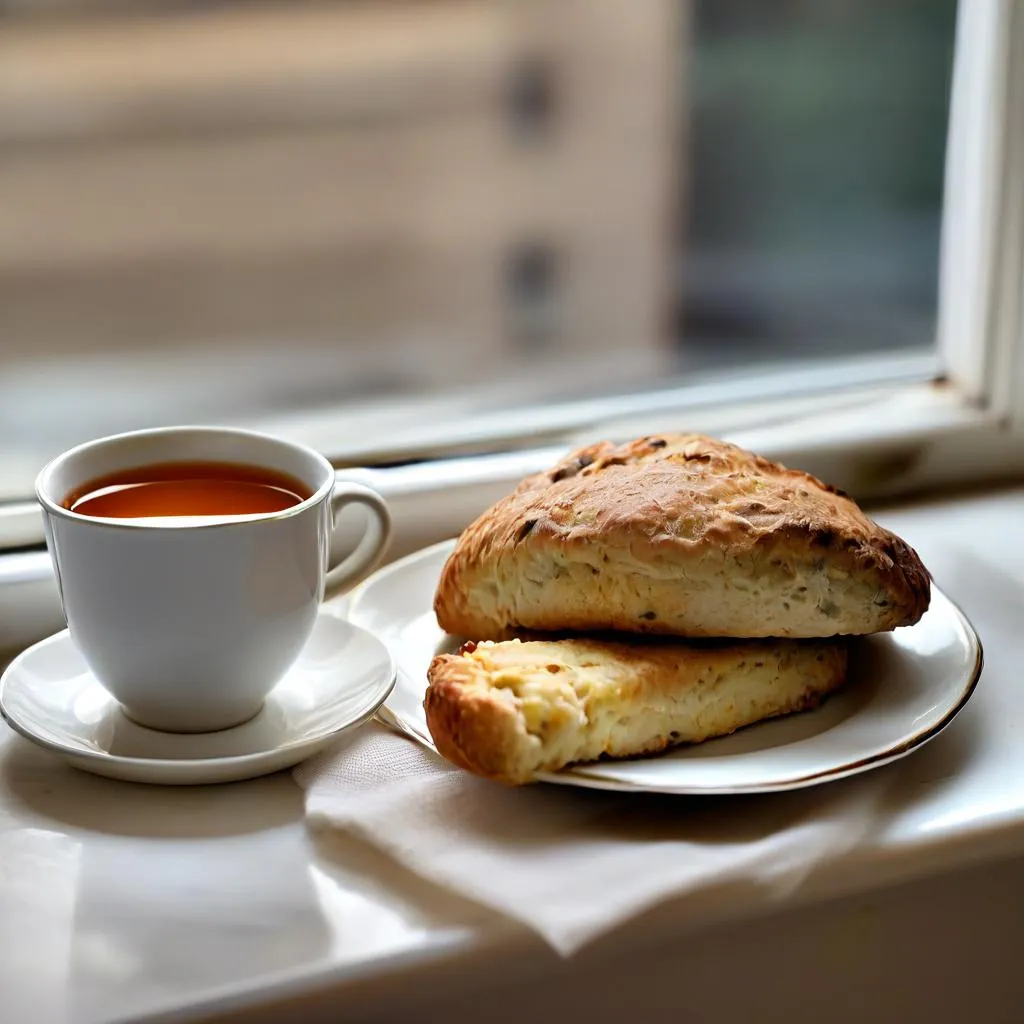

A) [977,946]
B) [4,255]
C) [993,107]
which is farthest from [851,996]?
[4,255]

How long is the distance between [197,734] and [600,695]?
220mm

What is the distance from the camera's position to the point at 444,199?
397cm

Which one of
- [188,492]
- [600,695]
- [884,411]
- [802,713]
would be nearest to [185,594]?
[188,492]

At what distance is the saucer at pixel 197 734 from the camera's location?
62 centimetres

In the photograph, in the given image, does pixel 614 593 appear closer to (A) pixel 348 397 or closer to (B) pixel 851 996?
(B) pixel 851 996

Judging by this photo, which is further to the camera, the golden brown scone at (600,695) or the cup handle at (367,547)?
the cup handle at (367,547)

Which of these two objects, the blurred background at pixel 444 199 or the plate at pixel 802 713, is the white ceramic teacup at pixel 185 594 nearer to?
the plate at pixel 802 713

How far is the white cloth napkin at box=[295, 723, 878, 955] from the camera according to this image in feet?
1.79

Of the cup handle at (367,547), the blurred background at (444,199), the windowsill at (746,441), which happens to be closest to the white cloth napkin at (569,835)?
the cup handle at (367,547)

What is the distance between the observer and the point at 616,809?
1.98ft

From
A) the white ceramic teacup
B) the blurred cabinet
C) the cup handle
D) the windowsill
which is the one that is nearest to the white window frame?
the windowsill

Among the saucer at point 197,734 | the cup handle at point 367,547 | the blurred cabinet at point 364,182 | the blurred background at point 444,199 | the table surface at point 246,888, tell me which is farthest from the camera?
the blurred cabinet at point 364,182

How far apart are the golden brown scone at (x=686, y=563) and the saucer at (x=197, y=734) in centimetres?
7

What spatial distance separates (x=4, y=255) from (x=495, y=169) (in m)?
3.21
